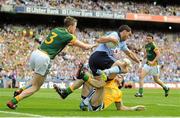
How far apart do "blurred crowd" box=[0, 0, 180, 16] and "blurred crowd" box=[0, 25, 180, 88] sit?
2381 millimetres

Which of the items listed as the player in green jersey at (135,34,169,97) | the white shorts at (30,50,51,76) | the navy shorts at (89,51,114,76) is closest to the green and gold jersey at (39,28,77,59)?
the white shorts at (30,50,51,76)

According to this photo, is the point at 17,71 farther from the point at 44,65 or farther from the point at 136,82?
the point at 44,65

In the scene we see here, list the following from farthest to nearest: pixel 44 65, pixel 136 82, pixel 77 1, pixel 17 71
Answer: pixel 77 1, pixel 136 82, pixel 17 71, pixel 44 65

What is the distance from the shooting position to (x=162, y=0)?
67562mm

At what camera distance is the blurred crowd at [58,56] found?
43969 millimetres

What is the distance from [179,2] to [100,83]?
185 ft

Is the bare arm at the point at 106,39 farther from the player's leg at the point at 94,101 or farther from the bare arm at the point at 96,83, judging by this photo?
the player's leg at the point at 94,101

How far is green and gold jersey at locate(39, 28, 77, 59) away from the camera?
1366 cm

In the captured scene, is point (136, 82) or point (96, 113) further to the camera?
point (136, 82)

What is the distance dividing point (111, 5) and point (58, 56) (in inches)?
558

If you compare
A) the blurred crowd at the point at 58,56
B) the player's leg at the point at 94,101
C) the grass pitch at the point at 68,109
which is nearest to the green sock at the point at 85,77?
the player's leg at the point at 94,101

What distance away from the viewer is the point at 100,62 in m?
14.1

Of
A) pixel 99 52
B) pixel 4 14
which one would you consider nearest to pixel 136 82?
pixel 4 14

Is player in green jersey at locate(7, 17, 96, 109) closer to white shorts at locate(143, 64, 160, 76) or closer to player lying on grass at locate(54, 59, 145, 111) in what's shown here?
player lying on grass at locate(54, 59, 145, 111)
